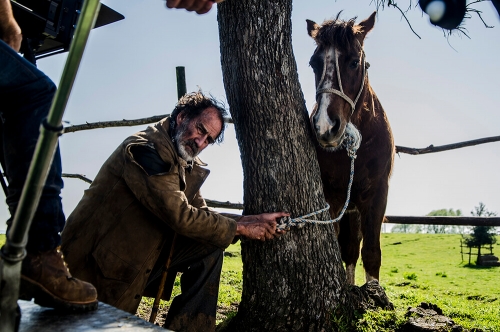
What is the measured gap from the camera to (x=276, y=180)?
119 inches

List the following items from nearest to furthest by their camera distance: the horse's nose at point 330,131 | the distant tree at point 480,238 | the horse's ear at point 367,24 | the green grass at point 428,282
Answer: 1. the horse's nose at point 330,131
2. the green grass at point 428,282
3. the horse's ear at point 367,24
4. the distant tree at point 480,238

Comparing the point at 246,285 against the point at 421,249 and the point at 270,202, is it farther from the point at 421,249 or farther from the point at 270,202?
the point at 421,249

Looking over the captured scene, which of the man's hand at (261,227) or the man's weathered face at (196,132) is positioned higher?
the man's weathered face at (196,132)

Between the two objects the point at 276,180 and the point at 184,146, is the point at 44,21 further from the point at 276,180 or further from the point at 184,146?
the point at 276,180

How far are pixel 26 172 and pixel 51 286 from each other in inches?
16.7

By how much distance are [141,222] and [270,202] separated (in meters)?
0.86

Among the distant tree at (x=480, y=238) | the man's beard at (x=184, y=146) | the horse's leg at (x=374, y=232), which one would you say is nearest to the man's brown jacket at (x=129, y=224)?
the man's beard at (x=184, y=146)

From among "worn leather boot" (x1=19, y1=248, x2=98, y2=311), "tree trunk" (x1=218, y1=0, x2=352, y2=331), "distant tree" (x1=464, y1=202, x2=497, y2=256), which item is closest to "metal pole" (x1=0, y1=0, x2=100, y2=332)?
"worn leather boot" (x1=19, y1=248, x2=98, y2=311)

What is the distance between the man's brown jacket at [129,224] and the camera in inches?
112

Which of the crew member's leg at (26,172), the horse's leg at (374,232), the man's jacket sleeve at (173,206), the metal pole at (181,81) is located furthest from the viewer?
the metal pole at (181,81)

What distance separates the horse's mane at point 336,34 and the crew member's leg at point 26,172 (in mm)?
2410

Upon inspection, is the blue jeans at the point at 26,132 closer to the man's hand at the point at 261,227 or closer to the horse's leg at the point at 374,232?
the man's hand at the point at 261,227

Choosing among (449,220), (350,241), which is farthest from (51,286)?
(449,220)

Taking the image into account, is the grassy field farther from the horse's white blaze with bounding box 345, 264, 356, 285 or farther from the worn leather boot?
the worn leather boot
